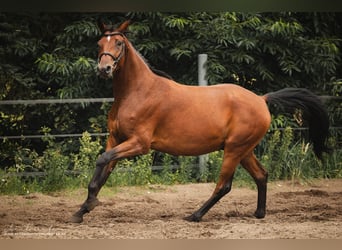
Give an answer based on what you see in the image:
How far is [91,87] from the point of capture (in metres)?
5.20

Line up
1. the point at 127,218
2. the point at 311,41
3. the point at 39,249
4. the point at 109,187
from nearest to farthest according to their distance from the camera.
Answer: the point at 39,249 < the point at 127,218 < the point at 109,187 < the point at 311,41

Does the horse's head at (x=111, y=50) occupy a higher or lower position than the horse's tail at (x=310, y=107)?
higher

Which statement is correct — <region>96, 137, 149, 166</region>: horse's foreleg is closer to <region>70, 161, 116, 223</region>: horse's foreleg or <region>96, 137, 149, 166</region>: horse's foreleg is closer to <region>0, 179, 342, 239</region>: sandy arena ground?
<region>70, 161, 116, 223</region>: horse's foreleg

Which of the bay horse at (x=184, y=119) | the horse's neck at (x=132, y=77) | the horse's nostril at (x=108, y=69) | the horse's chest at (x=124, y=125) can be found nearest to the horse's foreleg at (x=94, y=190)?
the bay horse at (x=184, y=119)

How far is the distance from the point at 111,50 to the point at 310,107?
59.0 inches

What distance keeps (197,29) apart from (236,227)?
1647 millimetres

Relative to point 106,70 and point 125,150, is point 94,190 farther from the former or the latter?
point 106,70

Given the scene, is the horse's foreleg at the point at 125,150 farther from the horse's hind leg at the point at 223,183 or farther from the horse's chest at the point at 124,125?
the horse's hind leg at the point at 223,183

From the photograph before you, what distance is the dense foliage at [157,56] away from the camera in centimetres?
501

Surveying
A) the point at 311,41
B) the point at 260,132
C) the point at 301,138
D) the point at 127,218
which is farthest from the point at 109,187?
the point at 311,41

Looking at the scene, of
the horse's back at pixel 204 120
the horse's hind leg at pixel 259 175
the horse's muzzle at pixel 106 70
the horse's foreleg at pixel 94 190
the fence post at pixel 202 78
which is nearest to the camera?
the horse's muzzle at pixel 106 70

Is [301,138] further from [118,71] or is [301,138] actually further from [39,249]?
[39,249]

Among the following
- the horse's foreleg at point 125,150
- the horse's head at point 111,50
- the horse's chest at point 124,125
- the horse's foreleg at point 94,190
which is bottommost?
the horse's foreleg at point 94,190

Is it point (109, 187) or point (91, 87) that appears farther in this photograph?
point (91, 87)
